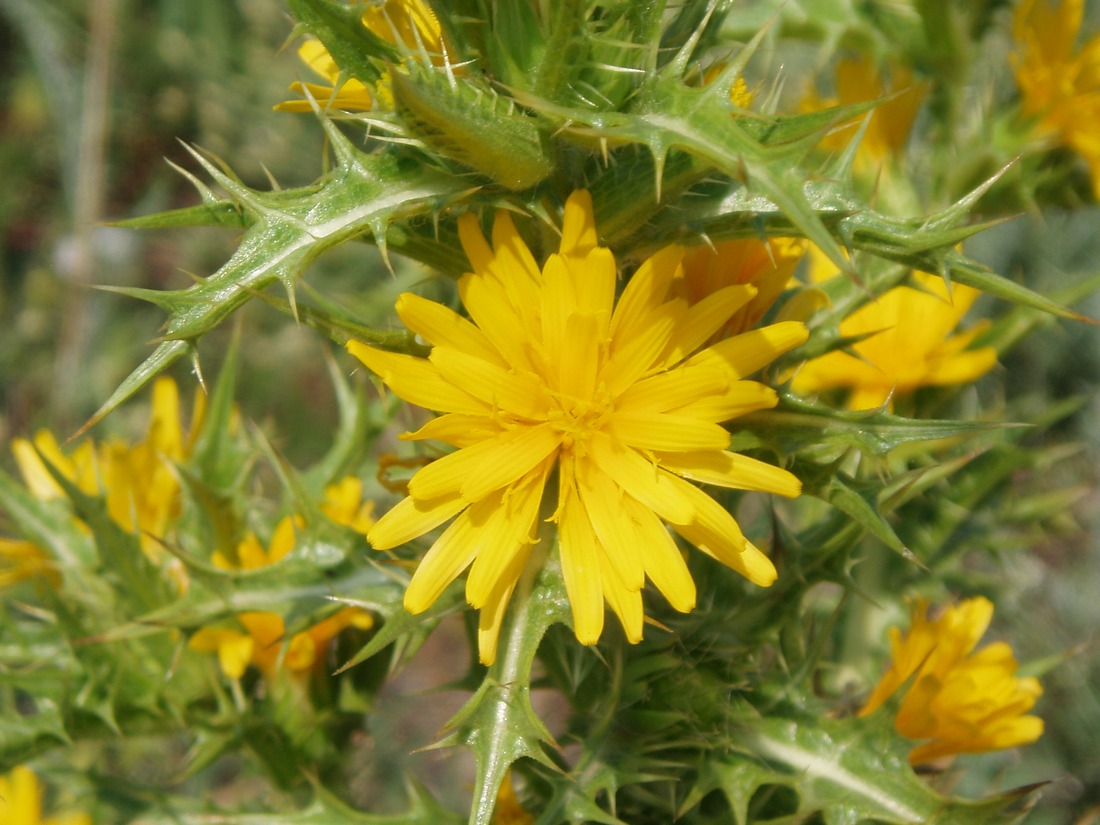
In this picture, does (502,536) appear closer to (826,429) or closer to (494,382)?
(494,382)

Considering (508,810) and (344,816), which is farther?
(344,816)

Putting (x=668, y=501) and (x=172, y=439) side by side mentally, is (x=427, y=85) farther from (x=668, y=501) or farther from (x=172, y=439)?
(x=172, y=439)

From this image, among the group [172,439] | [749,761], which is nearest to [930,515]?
[749,761]

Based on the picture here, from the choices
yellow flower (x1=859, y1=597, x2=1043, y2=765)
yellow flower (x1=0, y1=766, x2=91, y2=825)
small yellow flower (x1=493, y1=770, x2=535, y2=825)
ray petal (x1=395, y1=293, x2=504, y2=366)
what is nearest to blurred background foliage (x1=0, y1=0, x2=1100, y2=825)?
yellow flower (x1=0, y1=766, x2=91, y2=825)

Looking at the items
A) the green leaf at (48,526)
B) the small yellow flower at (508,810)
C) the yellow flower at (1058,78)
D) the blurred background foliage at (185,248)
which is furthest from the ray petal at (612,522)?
the blurred background foliage at (185,248)

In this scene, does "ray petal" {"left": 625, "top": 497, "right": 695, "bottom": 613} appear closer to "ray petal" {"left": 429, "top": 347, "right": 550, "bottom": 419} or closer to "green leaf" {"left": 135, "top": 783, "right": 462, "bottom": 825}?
"ray petal" {"left": 429, "top": 347, "right": 550, "bottom": 419}

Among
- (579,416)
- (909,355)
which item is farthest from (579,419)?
(909,355)
